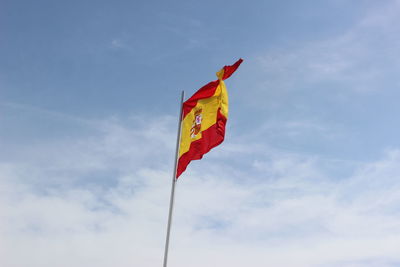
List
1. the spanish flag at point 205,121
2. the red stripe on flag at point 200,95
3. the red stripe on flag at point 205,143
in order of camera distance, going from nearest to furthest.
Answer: the red stripe on flag at point 205,143 < the spanish flag at point 205,121 < the red stripe on flag at point 200,95

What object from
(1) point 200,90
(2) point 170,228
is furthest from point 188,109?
(2) point 170,228

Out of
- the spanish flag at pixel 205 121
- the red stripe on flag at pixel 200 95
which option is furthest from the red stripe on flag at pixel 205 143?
the red stripe on flag at pixel 200 95

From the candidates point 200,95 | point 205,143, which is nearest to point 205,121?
point 205,143

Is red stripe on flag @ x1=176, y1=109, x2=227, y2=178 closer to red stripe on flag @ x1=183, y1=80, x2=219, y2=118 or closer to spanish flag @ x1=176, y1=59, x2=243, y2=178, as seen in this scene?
spanish flag @ x1=176, y1=59, x2=243, y2=178

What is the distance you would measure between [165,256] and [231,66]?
10328mm

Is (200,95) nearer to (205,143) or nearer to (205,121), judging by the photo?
(205,121)

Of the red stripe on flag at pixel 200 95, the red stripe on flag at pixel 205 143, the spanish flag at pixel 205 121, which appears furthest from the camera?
the red stripe on flag at pixel 200 95

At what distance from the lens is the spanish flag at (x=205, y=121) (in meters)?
22.2

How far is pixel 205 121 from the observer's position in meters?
22.9

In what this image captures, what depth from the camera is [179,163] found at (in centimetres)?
2288

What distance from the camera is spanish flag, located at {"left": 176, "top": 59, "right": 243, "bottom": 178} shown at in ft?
72.8

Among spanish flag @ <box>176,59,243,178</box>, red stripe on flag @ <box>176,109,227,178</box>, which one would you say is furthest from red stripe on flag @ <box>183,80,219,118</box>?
red stripe on flag @ <box>176,109,227,178</box>

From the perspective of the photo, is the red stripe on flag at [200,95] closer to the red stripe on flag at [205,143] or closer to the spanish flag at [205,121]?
the spanish flag at [205,121]

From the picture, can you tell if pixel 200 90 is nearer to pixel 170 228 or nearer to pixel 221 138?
pixel 221 138
